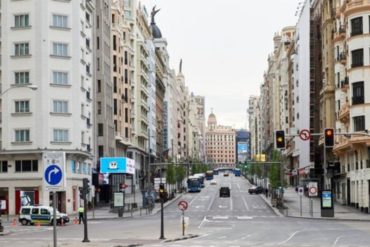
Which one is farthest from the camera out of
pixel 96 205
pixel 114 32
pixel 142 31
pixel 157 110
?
pixel 157 110

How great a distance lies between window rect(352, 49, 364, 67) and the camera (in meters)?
87.2

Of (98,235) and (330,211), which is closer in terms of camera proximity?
(98,235)

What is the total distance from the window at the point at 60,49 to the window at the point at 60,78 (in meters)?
1.95

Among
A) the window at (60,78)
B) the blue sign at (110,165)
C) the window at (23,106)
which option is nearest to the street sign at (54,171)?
the window at (23,106)

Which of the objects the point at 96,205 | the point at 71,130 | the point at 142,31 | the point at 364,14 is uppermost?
the point at 142,31

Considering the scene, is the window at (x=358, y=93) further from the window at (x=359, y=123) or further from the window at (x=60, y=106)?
the window at (x=60, y=106)

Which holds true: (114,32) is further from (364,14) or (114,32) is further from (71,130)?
(364,14)

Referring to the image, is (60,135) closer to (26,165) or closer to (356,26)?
(26,165)

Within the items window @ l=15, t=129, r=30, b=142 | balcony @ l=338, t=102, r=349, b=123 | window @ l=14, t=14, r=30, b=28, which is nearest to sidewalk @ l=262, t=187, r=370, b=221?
balcony @ l=338, t=102, r=349, b=123

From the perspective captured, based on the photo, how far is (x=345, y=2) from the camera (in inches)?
3656

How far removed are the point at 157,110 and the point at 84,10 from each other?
9609cm

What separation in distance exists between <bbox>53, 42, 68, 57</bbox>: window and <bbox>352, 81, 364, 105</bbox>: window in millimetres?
30606

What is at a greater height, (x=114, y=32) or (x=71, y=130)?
(x=114, y=32)

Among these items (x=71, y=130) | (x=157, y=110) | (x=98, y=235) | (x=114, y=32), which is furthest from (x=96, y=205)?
(x=157, y=110)
